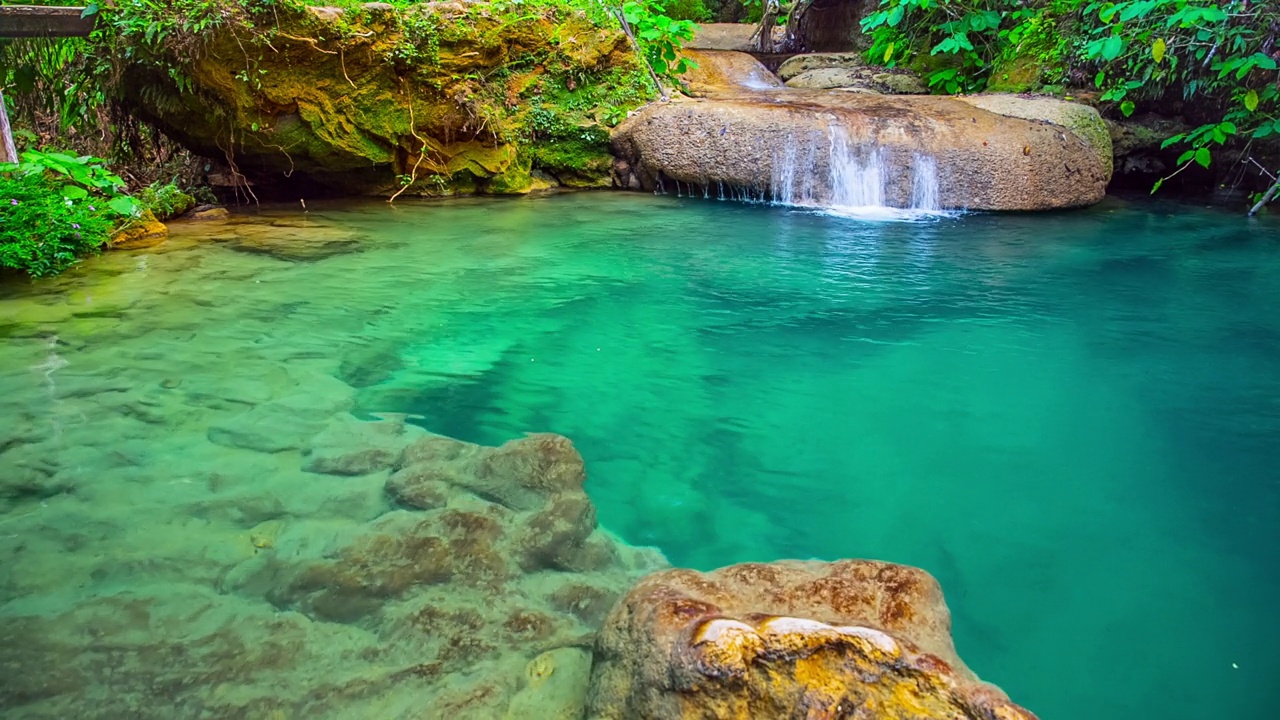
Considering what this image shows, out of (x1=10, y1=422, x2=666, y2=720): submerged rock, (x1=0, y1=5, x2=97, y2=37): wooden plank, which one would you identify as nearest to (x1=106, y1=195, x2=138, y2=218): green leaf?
(x1=0, y1=5, x2=97, y2=37): wooden plank

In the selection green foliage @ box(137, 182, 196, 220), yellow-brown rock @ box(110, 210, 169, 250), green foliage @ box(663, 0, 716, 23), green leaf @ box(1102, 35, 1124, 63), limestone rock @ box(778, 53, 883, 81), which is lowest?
yellow-brown rock @ box(110, 210, 169, 250)

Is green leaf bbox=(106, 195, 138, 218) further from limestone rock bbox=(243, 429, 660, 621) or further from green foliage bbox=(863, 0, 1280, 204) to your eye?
green foliage bbox=(863, 0, 1280, 204)

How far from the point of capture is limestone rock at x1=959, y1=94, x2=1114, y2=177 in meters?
9.05

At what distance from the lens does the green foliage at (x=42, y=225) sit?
5328mm

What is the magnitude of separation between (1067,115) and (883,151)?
7.78 feet

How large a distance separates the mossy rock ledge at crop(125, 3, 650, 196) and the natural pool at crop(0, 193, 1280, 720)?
1.74 m

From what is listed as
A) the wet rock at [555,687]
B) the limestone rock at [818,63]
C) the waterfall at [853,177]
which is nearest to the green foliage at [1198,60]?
the waterfall at [853,177]

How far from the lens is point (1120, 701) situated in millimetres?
2105

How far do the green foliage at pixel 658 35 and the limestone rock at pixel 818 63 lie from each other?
2444 mm

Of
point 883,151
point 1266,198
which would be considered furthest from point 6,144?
point 1266,198

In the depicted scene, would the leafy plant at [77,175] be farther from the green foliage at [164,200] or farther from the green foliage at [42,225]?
the green foliage at [164,200]

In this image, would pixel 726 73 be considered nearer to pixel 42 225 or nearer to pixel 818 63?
pixel 818 63

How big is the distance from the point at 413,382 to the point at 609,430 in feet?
3.62

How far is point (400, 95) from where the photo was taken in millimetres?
8570
